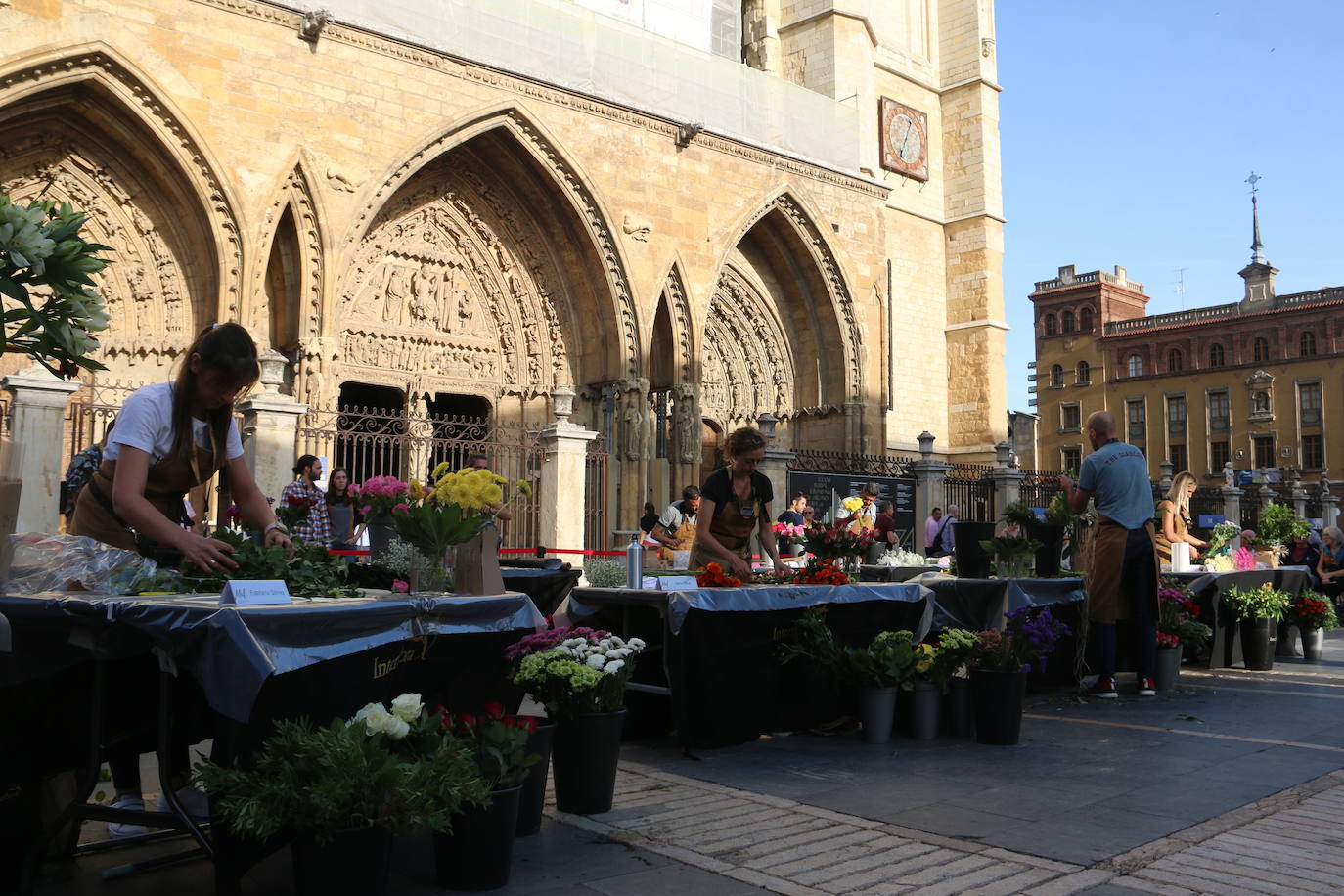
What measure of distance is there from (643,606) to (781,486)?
32.5 ft

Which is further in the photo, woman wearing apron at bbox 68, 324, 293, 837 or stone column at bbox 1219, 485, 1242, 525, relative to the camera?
stone column at bbox 1219, 485, 1242, 525

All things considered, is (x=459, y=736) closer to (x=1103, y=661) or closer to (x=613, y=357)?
(x=1103, y=661)

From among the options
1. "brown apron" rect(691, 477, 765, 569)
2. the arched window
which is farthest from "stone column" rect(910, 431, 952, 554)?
the arched window

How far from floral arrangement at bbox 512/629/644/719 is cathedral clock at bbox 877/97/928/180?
20.2m

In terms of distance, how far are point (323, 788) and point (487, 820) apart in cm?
58

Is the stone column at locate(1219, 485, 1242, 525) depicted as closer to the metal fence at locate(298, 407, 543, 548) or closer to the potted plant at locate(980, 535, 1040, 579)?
the metal fence at locate(298, 407, 543, 548)

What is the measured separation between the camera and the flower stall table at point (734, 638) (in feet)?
17.4

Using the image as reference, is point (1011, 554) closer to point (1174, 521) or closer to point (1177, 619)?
point (1177, 619)

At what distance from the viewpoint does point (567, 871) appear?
3500mm

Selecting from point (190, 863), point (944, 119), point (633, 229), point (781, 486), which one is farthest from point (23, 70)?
point (944, 119)

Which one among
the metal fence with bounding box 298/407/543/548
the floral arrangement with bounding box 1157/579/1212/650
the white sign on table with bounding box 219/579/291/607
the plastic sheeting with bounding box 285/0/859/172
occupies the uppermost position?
the plastic sheeting with bounding box 285/0/859/172

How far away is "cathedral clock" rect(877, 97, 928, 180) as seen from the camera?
22812 millimetres

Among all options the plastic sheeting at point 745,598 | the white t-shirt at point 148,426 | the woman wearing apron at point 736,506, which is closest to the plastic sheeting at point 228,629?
the white t-shirt at point 148,426

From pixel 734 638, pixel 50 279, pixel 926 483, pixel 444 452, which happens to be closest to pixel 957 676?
pixel 734 638
